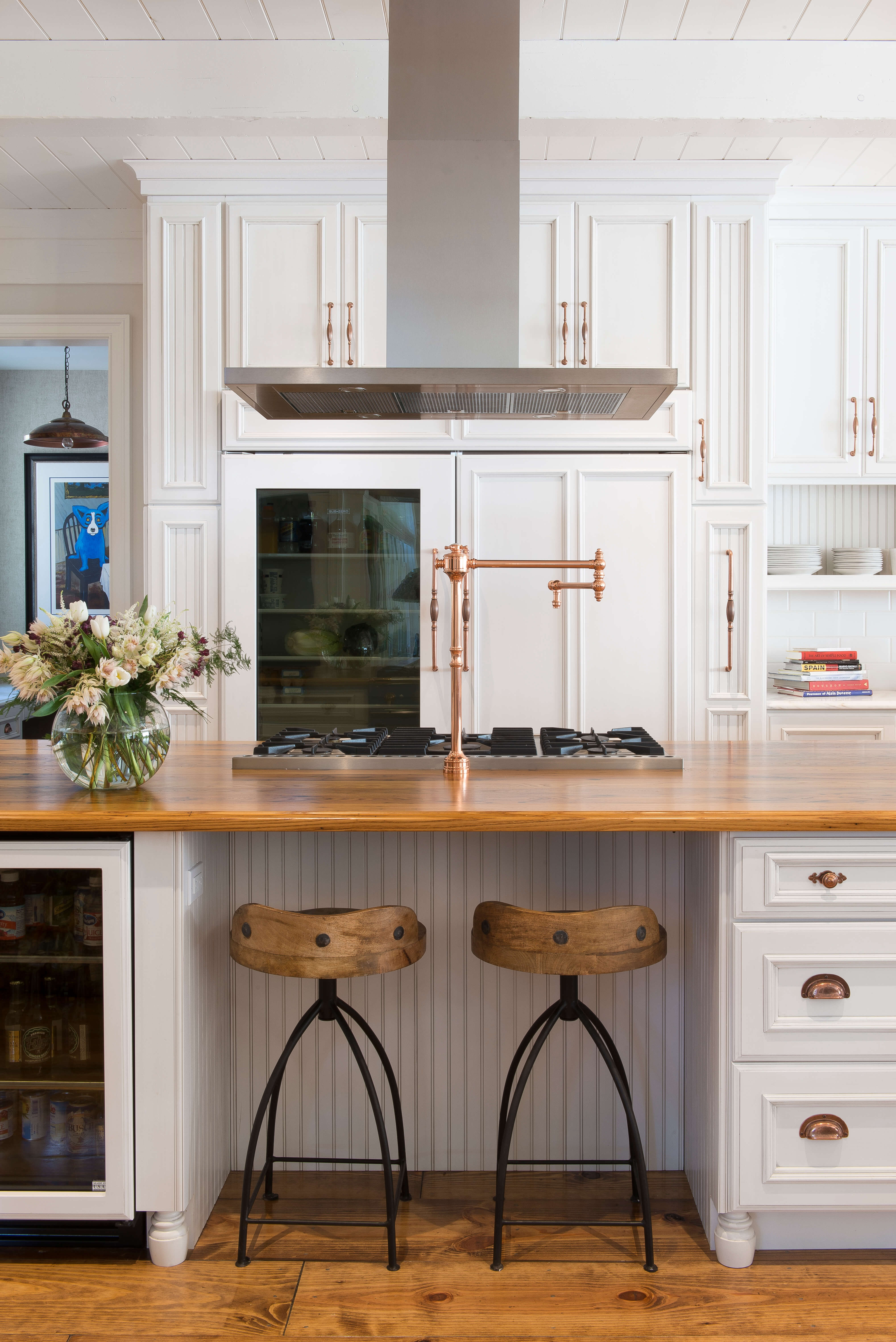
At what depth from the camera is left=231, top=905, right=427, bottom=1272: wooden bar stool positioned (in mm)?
1691

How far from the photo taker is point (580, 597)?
3389 millimetres

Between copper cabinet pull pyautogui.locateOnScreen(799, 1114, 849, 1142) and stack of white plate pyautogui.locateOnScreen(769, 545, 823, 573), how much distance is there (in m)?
2.44

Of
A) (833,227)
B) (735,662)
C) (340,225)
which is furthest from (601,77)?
(735,662)

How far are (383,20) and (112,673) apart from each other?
185 centimetres

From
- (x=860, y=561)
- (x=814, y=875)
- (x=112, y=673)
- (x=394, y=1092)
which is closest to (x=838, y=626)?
(x=860, y=561)

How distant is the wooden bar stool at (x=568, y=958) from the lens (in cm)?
169

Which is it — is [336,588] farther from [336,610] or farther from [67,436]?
[67,436]

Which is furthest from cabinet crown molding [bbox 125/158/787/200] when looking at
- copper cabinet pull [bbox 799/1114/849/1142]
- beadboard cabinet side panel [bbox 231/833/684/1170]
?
copper cabinet pull [bbox 799/1114/849/1142]

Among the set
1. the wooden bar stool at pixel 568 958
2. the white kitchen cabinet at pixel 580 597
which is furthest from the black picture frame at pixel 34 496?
the wooden bar stool at pixel 568 958

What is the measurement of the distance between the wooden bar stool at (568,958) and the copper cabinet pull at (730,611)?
1.77 m

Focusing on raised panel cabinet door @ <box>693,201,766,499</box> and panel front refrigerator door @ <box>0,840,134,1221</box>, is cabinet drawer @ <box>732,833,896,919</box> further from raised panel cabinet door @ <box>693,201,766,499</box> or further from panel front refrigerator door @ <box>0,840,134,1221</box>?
raised panel cabinet door @ <box>693,201,766,499</box>

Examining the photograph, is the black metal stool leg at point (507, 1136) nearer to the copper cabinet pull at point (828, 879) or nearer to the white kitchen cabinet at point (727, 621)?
the copper cabinet pull at point (828, 879)

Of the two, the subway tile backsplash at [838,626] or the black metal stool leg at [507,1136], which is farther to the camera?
the subway tile backsplash at [838,626]

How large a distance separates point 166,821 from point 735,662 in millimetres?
2320
